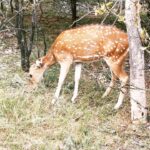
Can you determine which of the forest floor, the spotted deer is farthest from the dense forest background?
the spotted deer

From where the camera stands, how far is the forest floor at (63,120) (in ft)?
22.5

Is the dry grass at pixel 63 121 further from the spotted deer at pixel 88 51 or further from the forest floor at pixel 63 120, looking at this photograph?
the spotted deer at pixel 88 51

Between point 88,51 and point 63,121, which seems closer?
point 63,121

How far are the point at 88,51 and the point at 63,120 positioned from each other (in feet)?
5.84

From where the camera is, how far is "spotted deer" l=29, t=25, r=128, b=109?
28.8ft

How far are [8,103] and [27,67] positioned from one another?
9.06ft

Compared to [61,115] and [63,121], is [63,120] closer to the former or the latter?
[63,121]

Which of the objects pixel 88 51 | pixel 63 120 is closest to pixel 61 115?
pixel 63 120

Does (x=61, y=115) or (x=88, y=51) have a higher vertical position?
(x=88, y=51)

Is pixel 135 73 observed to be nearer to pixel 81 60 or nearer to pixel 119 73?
pixel 119 73

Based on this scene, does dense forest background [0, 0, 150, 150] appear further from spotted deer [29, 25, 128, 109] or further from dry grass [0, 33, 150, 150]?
spotted deer [29, 25, 128, 109]

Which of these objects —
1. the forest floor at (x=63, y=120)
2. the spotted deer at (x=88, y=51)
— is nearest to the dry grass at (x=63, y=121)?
the forest floor at (x=63, y=120)

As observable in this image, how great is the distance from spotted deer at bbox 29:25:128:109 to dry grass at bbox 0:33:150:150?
0.25 m

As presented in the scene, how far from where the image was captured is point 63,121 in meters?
7.61
